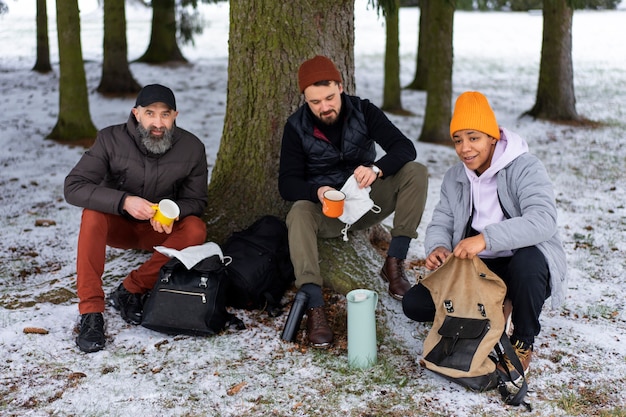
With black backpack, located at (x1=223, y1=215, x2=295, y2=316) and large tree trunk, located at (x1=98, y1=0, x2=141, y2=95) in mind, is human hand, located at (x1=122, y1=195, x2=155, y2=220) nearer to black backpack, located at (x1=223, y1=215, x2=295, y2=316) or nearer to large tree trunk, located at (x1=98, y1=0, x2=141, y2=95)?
black backpack, located at (x1=223, y1=215, x2=295, y2=316)

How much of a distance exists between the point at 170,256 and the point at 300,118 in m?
1.22

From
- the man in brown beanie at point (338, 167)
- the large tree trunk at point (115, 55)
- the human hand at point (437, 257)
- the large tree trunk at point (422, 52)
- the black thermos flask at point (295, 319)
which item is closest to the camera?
the human hand at point (437, 257)

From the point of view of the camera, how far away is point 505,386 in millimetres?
3395

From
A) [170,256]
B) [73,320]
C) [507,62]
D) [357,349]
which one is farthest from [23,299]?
[507,62]

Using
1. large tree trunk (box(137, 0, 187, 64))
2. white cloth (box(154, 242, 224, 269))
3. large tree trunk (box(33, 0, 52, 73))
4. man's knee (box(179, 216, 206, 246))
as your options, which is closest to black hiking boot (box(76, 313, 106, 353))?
white cloth (box(154, 242, 224, 269))

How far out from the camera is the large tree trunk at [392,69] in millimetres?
12680

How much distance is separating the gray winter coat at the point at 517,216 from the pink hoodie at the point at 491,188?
0.13ft

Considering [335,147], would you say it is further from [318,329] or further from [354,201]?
[318,329]

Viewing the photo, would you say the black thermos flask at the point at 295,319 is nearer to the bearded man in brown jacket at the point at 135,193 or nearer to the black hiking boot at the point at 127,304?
the bearded man in brown jacket at the point at 135,193

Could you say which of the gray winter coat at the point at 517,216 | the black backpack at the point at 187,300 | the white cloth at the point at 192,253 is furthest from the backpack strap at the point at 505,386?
the white cloth at the point at 192,253

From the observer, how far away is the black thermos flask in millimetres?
3957

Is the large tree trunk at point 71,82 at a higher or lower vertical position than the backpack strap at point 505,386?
higher

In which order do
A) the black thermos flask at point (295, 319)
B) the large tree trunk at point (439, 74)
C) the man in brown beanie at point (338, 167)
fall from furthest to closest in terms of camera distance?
the large tree trunk at point (439, 74)
the man in brown beanie at point (338, 167)
the black thermos flask at point (295, 319)

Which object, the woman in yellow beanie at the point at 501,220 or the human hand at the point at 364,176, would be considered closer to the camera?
the woman in yellow beanie at the point at 501,220
